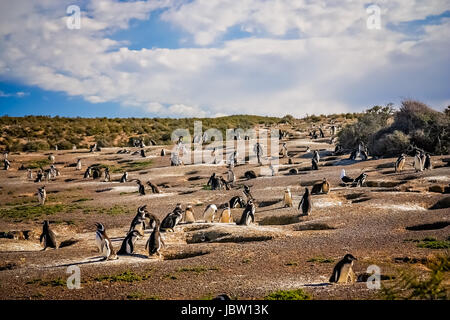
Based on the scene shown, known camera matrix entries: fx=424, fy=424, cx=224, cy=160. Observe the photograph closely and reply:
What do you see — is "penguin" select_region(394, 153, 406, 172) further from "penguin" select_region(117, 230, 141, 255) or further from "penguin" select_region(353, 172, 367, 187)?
"penguin" select_region(117, 230, 141, 255)

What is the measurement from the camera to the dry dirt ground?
8.05 m

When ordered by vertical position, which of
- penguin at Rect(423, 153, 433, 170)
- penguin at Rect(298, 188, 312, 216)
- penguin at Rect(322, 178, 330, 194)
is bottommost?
penguin at Rect(298, 188, 312, 216)

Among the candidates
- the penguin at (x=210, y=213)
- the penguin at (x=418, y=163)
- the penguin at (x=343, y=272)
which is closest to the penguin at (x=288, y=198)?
the penguin at (x=210, y=213)

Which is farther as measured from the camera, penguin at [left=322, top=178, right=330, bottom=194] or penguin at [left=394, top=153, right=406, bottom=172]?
penguin at [left=394, top=153, right=406, bottom=172]

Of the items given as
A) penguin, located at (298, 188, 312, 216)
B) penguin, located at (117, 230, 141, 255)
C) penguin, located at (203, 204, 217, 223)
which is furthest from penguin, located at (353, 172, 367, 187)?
penguin, located at (117, 230, 141, 255)

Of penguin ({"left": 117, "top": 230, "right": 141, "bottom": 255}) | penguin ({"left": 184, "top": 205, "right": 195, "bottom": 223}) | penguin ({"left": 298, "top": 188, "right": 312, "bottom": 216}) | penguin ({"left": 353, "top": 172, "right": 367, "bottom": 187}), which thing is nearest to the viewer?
penguin ({"left": 117, "top": 230, "right": 141, "bottom": 255})

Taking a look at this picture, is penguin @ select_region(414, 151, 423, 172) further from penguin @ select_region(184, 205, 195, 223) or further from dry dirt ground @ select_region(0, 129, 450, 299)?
penguin @ select_region(184, 205, 195, 223)

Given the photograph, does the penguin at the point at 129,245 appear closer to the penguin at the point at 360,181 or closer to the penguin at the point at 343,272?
the penguin at the point at 343,272

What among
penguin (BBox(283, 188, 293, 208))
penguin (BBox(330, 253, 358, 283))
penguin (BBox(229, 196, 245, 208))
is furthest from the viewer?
penguin (BBox(229, 196, 245, 208))

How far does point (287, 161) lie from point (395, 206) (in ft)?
56.7

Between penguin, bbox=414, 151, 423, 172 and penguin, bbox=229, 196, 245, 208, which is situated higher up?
penguin, bbox=414, 151, 423, 172

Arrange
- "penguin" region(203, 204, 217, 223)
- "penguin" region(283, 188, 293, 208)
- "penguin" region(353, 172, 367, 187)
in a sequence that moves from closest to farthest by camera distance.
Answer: "penguin" region(203, 204, 217, 223) → "penguin" region(283, 188, 293, 208) → "penguin" region(353, 172, 367, 187)

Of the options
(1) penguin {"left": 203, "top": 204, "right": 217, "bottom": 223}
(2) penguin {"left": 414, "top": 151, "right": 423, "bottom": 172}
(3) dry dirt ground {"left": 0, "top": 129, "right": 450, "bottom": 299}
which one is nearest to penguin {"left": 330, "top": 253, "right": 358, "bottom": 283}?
(3) dry dirt ground {"left": 0, "top": 129, "right": 450, "bottom": 299}

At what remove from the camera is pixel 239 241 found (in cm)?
1211
